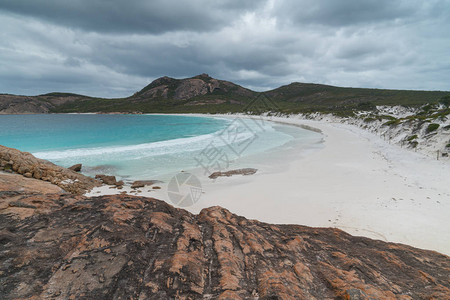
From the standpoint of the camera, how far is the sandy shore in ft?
22.2

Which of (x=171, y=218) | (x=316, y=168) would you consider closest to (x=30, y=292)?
(x=171, y=218)

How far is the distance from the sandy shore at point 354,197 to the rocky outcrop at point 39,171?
1.10m

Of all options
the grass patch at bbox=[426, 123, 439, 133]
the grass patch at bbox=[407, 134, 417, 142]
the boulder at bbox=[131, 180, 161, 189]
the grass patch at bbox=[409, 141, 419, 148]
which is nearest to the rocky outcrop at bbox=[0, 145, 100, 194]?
the boulder at bbox=[131, 180, 161, 189]

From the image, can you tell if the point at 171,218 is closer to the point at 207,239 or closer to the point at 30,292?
the point at 207,239

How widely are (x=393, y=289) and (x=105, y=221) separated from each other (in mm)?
4850

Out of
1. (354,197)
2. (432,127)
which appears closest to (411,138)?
(432,127)

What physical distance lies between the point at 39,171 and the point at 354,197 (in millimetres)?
15319

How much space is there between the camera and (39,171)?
10.2 meters

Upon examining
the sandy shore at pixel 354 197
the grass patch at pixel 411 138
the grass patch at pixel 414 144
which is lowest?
the sandy shore at pixel 354 197

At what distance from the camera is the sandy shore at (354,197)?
6.76 metres

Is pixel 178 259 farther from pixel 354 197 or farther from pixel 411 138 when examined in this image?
pixel 411 138

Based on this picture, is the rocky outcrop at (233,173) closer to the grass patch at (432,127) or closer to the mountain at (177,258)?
the mountain at (177,258)

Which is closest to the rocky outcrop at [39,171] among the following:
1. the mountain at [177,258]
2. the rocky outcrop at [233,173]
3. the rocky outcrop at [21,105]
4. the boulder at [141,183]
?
the boulder at [141,183]

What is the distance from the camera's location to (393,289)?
3051 millimetres
